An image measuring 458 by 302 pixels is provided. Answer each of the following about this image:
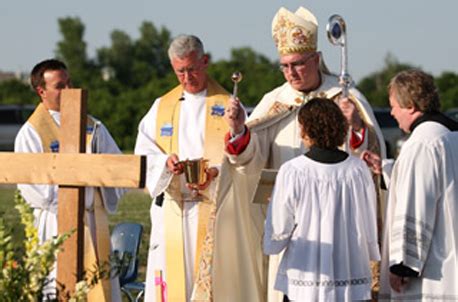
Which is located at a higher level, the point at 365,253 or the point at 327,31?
the point at 327,31

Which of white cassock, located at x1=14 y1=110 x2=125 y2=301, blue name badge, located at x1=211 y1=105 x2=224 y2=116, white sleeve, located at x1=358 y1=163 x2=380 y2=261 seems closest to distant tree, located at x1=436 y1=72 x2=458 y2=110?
blue name badge, located at x1=211 y1=105 x2=224 y2=116

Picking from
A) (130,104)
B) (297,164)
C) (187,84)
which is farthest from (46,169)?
(130,104)

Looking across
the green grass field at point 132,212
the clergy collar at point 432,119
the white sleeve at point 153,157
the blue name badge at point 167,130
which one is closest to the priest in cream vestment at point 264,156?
the white sleeve at point 153,157

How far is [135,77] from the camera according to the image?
7775 cm

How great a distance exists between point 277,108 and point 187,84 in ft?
2.58

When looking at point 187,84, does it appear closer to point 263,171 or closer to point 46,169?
point 263,171

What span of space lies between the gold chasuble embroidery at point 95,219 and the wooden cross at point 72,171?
1834mm

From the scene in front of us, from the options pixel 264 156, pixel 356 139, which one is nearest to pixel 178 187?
pixel 264 156

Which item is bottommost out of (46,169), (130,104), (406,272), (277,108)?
(406,272)

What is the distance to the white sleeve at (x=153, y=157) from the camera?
7543mm

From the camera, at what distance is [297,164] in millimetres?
6043

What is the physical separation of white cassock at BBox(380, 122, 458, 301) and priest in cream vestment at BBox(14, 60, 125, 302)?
7.71 ft

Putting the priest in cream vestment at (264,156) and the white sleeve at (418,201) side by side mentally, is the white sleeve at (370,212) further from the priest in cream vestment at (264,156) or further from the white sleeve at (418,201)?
the priest in cream vestment at (264,156)

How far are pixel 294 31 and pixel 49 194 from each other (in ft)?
6.09
